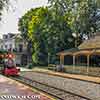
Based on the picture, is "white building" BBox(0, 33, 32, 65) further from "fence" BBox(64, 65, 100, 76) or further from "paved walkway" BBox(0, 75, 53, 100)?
"paved walkway" BBox(0, 75, 53, 100)

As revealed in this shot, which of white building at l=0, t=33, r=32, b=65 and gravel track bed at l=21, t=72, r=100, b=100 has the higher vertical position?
white building at l=0, t=33, r=32, b=65

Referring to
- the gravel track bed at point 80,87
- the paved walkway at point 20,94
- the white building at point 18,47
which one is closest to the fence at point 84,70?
the gravel track bed at point 80,87

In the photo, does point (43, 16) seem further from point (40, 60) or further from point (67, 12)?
point (67, 12)

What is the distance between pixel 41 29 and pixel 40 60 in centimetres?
599

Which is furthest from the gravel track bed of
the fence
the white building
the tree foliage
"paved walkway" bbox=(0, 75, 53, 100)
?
the white building

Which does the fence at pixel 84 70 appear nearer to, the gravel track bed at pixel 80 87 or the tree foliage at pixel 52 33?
the gravel track bed at pixel 80 87

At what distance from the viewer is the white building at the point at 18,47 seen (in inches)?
3332

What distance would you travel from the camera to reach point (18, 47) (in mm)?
90000

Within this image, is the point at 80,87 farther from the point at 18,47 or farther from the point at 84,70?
the point at 18,47

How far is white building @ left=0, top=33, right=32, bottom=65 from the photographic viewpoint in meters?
84.6

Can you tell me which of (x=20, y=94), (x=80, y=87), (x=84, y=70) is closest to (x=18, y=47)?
(x=84, y=70)

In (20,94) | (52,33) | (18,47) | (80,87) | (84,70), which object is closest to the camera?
(20,94)

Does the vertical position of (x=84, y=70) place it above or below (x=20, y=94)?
above

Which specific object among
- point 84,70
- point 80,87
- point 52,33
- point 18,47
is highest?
point 52,33
